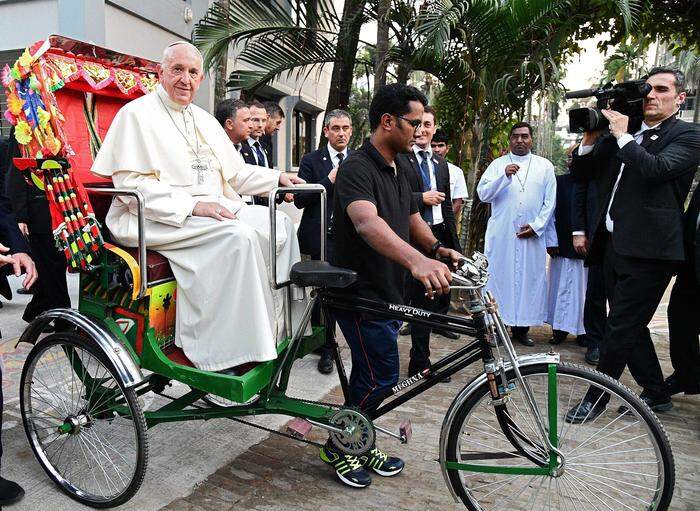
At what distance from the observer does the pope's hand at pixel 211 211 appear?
272 centimetres

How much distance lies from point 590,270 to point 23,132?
4438 millimetres

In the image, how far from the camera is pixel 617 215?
12.0 feet

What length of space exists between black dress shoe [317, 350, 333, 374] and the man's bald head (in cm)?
224

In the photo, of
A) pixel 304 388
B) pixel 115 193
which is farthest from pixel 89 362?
pixel 304 388

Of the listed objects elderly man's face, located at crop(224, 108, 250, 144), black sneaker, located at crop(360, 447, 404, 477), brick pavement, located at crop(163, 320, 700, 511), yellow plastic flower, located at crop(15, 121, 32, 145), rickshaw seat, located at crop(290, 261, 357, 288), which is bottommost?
brick pavement, located at crop(163, 320, 700, 511)

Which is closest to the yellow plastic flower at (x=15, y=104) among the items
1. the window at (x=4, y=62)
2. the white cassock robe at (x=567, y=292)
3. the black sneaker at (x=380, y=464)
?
the black sneaker at (x=380, y=464)

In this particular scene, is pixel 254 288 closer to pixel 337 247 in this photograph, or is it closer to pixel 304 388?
pixel 337 247

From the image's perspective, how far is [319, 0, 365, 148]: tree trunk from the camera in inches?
279

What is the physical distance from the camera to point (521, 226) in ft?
17.7

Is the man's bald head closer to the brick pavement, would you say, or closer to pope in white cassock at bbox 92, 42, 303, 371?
pope in white cassock at bbox 92, 42, 303, 371

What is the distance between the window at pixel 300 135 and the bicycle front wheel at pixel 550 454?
543 inches

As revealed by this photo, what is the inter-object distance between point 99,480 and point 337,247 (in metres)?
1.66

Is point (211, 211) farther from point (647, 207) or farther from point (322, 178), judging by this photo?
point (647, 207)

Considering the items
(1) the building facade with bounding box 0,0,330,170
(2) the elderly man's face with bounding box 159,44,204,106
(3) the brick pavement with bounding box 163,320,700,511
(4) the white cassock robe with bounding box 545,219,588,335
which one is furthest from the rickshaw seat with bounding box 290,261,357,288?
(1) the building facade with bounding box 0,0,330,170
